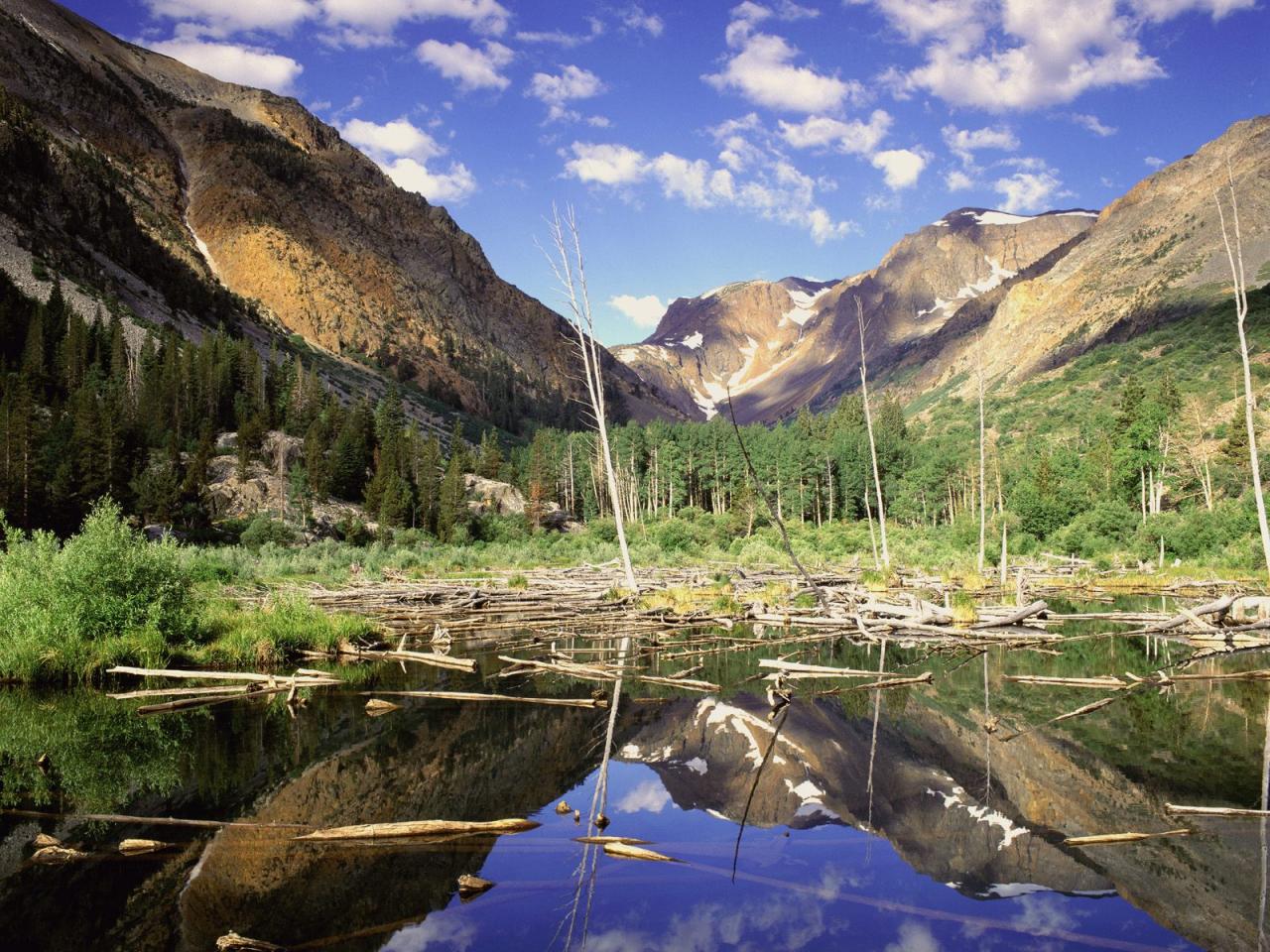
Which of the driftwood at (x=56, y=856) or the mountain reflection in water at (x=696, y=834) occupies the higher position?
the driftwood at (x=56, y=856)

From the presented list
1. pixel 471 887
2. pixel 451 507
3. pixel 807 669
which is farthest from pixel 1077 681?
pixel 451 507

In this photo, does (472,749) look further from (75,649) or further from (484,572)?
(484,572)

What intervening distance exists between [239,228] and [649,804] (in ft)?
503

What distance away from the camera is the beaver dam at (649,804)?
641cm

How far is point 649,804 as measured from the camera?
952cm

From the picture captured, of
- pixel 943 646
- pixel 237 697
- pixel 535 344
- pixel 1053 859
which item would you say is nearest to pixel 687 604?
pixel 943 646

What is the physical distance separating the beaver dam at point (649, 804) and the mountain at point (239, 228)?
83.8 metres

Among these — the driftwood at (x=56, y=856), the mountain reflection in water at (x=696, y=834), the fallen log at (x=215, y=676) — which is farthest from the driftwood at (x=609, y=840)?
the fallen log at (x=215, y=676)

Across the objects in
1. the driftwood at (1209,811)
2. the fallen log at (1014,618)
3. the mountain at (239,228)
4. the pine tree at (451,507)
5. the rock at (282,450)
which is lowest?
the driftwood at (1209,811)

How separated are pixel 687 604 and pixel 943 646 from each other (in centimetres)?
824

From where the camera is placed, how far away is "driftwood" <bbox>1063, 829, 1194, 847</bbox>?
7711 millimetres

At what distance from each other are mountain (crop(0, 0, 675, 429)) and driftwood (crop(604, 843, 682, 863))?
89.8 metres

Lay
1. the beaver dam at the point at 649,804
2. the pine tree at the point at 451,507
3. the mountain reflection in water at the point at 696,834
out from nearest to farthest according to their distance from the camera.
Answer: the mountain reflection in water at the point at 696,834 < the beaver dam at the point at 649,804 < the pine tree at the point at 451,507

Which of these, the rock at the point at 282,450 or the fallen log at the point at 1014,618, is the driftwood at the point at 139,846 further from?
the rock at the point at 282,450
